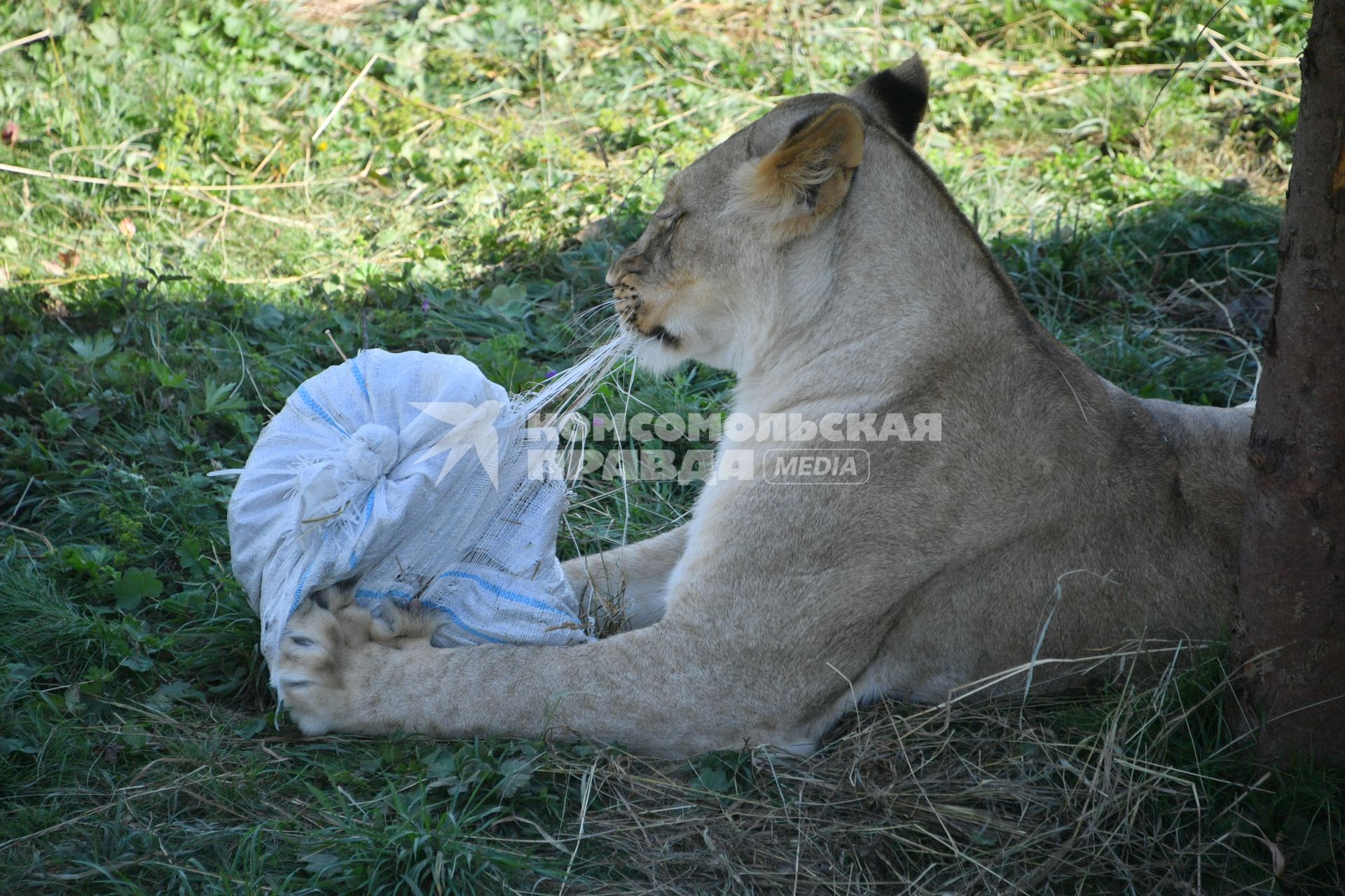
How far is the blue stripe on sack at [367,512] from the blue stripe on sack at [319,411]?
185 mm

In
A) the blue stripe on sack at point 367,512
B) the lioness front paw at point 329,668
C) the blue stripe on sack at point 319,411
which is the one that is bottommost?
the lioness front paw at point 329,668

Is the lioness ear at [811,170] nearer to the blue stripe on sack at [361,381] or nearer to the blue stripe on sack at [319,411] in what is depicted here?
the blue stripe on sack at [361,381]

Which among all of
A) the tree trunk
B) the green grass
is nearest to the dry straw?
the green grass

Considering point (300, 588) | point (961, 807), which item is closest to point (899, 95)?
point (961, 807)

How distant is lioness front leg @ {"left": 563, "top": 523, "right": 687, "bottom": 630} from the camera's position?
3.60 meters

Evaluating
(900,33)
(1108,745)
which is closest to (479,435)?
(1108,745)

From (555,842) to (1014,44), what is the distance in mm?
6508

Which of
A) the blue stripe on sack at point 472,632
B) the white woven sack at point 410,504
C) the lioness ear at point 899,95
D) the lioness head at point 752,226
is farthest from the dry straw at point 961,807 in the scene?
the lioness ear at point 899,95

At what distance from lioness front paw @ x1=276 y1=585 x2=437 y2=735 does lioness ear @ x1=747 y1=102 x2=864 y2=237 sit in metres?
1.55

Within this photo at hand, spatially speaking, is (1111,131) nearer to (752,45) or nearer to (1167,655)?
(752,45)

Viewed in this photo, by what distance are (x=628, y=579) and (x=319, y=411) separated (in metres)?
1.09

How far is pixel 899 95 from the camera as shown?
3594mm

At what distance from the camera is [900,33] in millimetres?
7637

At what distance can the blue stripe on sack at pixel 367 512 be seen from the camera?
2.99m
